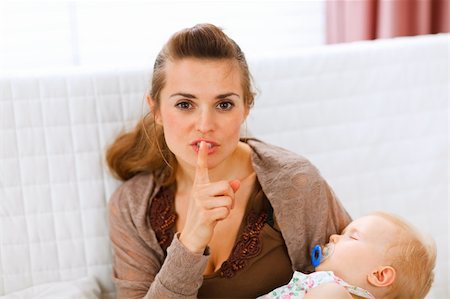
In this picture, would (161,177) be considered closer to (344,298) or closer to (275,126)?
(275,126)

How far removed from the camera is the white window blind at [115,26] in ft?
8.03

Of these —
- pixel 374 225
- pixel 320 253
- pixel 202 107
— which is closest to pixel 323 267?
pixel 320 253

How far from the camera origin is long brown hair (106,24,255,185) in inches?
63.3

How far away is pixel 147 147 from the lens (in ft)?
6.09

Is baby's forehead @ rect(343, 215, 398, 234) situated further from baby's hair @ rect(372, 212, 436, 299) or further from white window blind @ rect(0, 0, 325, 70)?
white window blind @ rect(0, 0, 325, 70)

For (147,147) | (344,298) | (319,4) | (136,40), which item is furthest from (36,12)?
(344,298)

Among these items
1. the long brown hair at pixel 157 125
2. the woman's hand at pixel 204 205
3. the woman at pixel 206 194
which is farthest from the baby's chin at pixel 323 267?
the long brown hair at pixel 157 125

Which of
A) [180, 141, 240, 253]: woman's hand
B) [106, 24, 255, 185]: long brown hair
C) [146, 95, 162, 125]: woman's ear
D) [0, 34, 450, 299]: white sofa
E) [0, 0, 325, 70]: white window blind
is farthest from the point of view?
[0, 0, 325, 70]: white window blind

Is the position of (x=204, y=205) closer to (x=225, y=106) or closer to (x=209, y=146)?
(x=209, y=146)

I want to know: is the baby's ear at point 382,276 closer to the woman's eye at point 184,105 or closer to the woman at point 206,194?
the woman at point 206,194

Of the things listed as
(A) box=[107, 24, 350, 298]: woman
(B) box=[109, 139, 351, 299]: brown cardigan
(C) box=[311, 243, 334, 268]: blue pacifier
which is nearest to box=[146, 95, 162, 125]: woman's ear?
(A) box=[107, 24, 350, 298]: woman

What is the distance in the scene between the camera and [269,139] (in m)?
2.06

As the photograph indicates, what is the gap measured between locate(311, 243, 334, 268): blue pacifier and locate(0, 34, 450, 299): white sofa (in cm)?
42

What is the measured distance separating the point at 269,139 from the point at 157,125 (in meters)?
0.39
